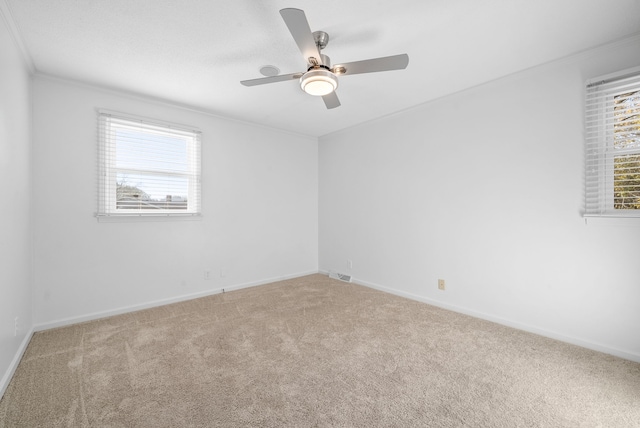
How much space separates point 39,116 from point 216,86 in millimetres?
1684

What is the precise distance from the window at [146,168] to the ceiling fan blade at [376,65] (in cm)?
240

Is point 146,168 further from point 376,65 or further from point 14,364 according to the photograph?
point 376,65

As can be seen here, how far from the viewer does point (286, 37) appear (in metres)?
2.07

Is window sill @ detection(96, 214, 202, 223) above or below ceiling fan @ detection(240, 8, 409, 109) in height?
below

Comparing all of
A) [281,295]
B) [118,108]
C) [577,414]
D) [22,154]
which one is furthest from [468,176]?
[22,154]

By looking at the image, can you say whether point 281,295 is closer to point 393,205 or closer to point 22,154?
point 393,205

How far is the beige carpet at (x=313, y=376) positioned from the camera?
5.07ft

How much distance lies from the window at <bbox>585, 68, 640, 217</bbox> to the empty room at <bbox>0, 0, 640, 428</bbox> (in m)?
0.01

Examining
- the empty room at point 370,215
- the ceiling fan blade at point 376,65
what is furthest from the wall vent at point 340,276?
the ceiling fan blade at point 376,65

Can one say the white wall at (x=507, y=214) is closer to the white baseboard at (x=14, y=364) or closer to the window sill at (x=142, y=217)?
the window sill at (x=142, y=217)

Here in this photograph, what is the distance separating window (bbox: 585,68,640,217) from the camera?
2.10 m

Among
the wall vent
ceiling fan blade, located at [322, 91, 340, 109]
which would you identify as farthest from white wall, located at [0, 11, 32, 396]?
the wall vent

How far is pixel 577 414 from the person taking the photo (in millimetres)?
1559

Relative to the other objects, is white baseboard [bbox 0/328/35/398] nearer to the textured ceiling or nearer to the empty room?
the empty room
